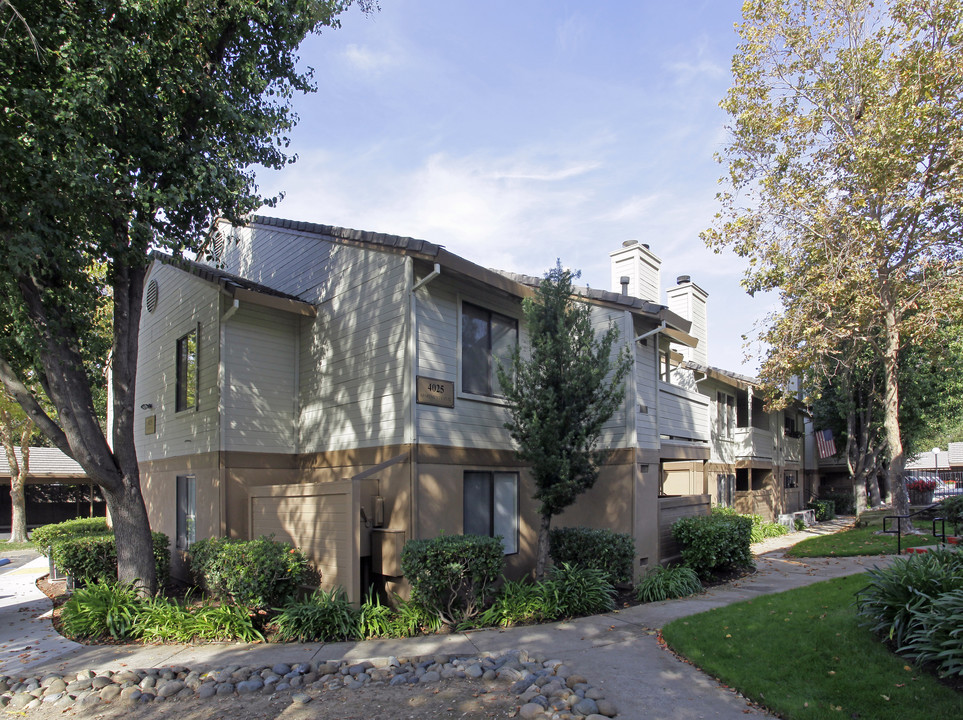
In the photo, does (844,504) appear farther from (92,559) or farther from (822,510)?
(92,559)

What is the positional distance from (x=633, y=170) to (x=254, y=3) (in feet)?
26.4

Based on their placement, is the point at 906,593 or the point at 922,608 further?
the point at 906,593

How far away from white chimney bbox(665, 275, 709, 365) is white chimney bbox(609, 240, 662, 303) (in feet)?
14.4

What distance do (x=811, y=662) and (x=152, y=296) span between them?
48.0 feet

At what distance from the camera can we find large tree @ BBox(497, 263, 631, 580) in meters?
10.3

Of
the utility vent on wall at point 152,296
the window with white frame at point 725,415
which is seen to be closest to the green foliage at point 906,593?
the utility vent on wall at point 152,296

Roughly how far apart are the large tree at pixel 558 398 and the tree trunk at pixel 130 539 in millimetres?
5891

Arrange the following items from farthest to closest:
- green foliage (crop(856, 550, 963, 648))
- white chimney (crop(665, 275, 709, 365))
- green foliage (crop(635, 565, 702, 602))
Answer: white chimney (crop(665, 275, 709, 365)) → green foliage (crop(635, 565, 702, 602)) → green foliage (crop(856, 550, 963, 648))

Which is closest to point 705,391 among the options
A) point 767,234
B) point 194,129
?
point 767,234

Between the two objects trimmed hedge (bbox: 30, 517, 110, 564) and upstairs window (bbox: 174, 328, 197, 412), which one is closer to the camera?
upstairs window (bbox: 174, 328, 197, 412)

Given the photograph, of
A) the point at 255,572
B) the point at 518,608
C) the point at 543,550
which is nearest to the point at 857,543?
the point at 543,550

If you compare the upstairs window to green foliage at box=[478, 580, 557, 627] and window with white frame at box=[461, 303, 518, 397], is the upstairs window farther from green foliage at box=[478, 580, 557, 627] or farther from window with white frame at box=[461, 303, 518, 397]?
green foliage at box=[478, 580, 557, 627]

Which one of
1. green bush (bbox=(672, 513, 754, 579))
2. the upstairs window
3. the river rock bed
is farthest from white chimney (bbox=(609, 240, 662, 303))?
the river rock bed

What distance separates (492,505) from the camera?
37.5 feet
